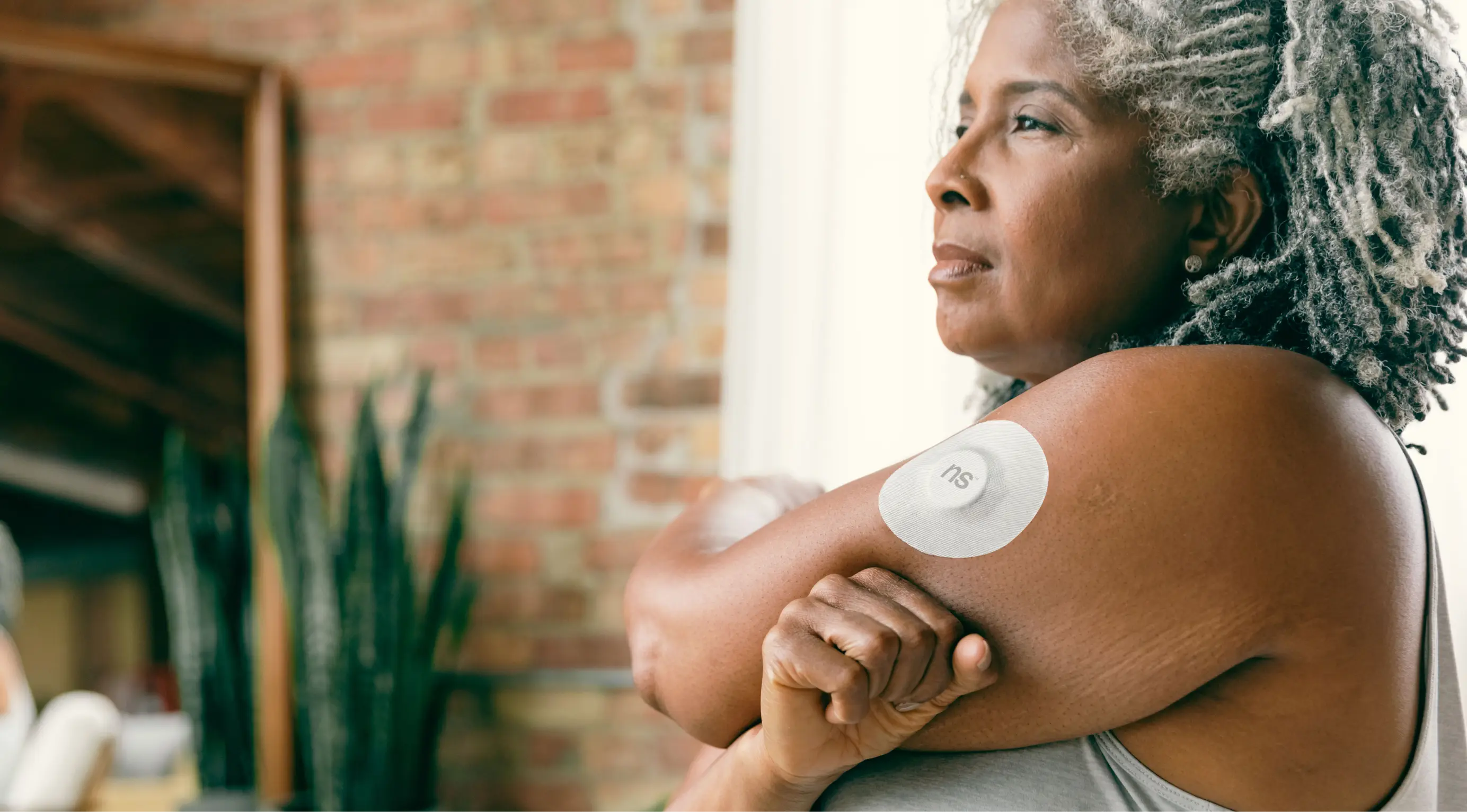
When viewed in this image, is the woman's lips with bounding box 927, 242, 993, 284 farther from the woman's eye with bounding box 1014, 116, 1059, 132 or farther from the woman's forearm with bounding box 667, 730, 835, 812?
the woman's forearm with bounding box 667, 730, 835, 812

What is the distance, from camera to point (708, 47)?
2.20m

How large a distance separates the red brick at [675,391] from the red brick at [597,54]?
0.65 meters

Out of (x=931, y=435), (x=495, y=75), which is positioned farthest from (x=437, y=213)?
(x=931, y=435)

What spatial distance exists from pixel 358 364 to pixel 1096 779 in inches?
82.0

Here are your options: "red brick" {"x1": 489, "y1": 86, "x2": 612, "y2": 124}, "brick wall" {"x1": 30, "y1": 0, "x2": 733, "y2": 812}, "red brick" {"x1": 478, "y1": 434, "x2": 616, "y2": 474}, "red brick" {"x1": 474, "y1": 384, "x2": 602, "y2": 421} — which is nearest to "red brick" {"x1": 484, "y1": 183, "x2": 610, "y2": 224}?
"brick wall" {"x1": 30, "y1": 0, "x2": 733, "y2": 812}

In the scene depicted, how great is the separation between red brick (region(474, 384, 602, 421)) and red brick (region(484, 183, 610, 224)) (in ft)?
1.17

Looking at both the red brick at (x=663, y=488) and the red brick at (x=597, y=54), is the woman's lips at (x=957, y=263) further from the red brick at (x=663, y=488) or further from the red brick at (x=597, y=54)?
the red brick at (x=597, y=54)

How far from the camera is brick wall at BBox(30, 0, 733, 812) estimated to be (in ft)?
7.21

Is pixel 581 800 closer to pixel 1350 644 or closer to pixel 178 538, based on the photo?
pixel 178 538

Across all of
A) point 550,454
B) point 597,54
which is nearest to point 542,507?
point 550,454

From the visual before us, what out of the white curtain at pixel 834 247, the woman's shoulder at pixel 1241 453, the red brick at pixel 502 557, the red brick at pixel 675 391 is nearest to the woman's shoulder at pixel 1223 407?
the woman's shoulder at pixel 1241 453

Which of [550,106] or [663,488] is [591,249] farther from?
[663,488]

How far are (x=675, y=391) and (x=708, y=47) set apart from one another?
0.69 meters

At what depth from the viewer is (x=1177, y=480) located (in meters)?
0.57
